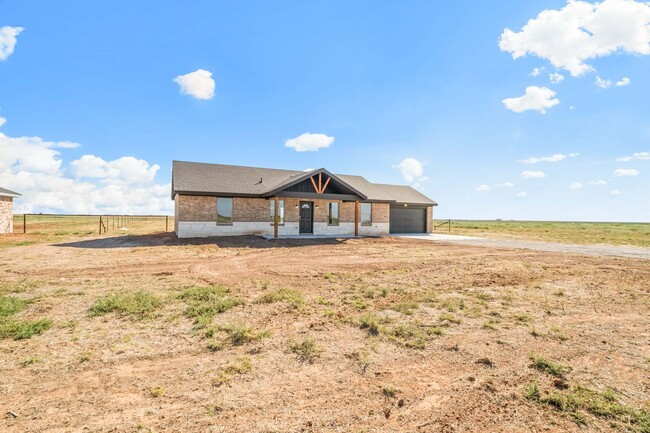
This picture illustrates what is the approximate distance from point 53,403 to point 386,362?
3882 millimetres

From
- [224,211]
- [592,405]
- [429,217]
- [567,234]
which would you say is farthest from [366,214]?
[567,234]

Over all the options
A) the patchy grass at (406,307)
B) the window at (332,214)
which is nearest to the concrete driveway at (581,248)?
the window at (332,214)

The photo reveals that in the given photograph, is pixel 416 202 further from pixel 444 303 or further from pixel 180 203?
pixel 444 303

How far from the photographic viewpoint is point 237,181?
21828mm

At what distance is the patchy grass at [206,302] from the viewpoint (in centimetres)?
582

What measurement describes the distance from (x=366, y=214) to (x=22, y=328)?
22.3 metres

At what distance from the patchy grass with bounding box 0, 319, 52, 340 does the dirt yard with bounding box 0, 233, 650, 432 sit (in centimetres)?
3

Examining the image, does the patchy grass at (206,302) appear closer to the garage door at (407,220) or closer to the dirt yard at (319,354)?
the dirt yard at (319,354)

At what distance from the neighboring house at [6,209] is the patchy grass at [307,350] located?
30.6 metres

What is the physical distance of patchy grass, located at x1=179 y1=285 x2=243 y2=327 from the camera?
582cm

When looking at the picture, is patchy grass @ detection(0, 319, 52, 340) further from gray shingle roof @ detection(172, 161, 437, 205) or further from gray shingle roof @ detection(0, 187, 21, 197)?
gray shingle roof @ detection(0, 187, 21, 197)

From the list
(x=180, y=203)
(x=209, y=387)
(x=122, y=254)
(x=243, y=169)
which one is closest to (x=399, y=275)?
(x=209, y=387)

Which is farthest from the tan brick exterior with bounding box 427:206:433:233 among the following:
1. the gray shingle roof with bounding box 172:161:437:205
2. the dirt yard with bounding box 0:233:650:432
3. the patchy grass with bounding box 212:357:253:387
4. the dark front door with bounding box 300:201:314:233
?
the patchy grass with bounding box 212:357:253:387

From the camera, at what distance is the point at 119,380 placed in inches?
146
